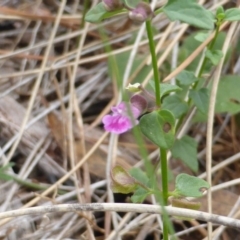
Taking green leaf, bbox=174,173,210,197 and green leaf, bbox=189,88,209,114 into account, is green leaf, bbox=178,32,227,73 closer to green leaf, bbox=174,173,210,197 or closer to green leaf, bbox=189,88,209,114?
green leaf, bbox=189,88,209,114

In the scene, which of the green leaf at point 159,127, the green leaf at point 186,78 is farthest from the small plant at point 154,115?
the green leaf at point 186,78

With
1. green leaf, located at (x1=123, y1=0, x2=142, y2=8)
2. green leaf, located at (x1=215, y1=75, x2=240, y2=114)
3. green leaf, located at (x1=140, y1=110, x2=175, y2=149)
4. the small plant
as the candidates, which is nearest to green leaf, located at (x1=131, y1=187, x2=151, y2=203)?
the small plant

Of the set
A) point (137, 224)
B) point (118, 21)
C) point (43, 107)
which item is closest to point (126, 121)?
point (137, 224)

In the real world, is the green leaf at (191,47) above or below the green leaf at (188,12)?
below

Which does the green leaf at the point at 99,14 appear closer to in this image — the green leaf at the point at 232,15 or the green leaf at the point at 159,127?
the green leaf at the point at 159,127

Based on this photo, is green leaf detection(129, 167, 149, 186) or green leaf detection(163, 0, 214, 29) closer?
green leaf detection(163, 0, 214, 29)

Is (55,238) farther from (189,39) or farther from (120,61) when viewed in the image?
(189,39)
